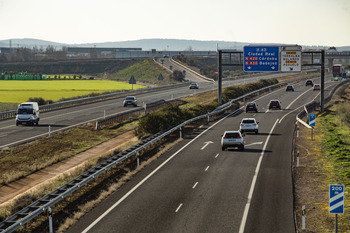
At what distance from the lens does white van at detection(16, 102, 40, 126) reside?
167 ft

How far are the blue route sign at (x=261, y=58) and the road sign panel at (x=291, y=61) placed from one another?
108 centimetres

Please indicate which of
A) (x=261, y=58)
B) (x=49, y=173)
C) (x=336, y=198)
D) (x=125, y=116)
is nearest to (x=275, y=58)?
(x=261, y=58)

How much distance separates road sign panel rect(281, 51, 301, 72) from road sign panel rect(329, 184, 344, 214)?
45115mm

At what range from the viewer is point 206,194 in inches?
963

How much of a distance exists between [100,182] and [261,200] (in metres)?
8.84

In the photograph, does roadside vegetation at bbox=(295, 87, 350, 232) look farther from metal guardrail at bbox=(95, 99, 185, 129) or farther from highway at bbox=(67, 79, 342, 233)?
metal guardrail at bbox=(95, 99, 185, 129)

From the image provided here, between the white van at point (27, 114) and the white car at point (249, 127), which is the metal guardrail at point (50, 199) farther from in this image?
the white van at point (27, 114)

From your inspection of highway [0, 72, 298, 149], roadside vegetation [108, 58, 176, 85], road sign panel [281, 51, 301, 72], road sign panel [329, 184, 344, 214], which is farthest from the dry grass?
roadside vegetation [108, 58, 176, 85]

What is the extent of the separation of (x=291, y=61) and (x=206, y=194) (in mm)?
39815

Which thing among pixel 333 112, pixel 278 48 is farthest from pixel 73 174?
pixel 333 112

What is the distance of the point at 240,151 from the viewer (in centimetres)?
3675

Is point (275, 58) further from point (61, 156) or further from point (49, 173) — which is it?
point (49, 173)

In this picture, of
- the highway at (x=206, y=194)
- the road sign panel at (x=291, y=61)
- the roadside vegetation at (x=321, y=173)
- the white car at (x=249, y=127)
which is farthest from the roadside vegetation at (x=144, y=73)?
the highway at (x=206, y=194)

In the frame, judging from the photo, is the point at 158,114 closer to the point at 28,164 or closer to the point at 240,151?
the point at 240,151
